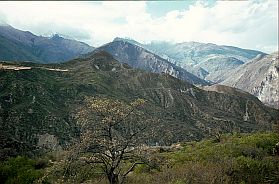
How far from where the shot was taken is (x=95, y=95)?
445 feet

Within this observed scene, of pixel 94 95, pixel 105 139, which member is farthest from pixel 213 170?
pixel 94 95

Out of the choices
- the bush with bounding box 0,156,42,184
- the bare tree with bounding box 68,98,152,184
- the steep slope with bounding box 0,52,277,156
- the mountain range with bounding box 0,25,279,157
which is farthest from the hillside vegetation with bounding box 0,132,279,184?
the mountain range with bounding box 0,25,279,157

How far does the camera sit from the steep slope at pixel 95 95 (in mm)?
103625

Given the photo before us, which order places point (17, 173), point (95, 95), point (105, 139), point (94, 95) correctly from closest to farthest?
point (105, 139) → point (17, 173) → point (94, 95) → point (95, 95)

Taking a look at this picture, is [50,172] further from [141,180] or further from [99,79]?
[99,79]

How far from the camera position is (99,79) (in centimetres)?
15738

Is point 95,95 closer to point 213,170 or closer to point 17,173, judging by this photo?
point 17,173

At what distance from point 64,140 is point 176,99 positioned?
224 feet

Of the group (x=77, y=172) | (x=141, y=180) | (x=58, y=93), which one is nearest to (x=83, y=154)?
(x=77, y=172)

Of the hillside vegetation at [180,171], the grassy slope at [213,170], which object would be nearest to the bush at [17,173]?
the hillside vegetation at [180,171]

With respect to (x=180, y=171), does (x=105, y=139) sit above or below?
above

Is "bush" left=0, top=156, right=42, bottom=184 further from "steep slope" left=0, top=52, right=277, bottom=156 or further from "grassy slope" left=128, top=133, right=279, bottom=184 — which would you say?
"steep slope" left=0, top=52, right=277, bottom=156

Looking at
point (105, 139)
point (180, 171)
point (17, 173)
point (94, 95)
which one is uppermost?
point (105, 139)

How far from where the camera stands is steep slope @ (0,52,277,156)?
10362 cm
